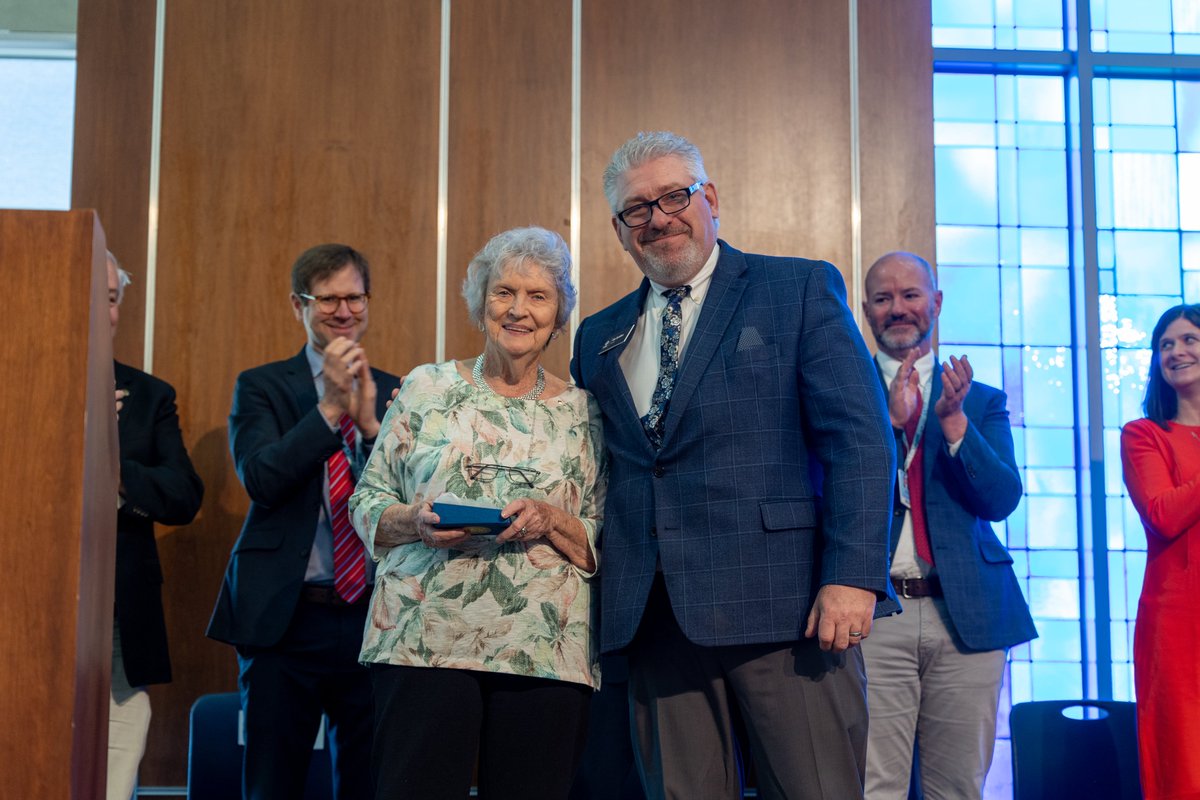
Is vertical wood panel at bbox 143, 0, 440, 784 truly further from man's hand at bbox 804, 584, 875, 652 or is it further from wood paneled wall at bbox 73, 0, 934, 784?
man's hand at bbox 804, 584, 875, 652

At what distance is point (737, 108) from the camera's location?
14.6 ft

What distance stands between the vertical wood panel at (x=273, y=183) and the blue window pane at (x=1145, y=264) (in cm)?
275

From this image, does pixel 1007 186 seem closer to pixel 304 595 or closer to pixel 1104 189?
pixel 1104 189

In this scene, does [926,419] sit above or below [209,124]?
below

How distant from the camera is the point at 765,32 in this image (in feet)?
14.8

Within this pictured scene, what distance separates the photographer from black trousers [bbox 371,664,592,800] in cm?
215

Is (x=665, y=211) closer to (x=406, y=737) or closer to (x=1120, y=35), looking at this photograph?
(x=406, y=737)

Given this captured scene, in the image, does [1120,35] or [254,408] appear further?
[1120,35]

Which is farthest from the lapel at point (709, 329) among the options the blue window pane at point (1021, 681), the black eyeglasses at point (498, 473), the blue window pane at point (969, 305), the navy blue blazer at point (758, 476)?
the blue window pane at point (1021, 681)

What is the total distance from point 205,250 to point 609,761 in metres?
2.27

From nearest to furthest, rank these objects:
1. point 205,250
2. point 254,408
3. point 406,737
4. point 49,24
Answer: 1. point 406,737
2. point 254,408
3. point 205,250
4. point 49,24

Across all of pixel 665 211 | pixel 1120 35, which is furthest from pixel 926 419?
pixel 1120 35

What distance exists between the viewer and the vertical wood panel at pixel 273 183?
4195 mm

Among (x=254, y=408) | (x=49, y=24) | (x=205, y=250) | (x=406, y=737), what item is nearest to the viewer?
(x=406, y=737)
